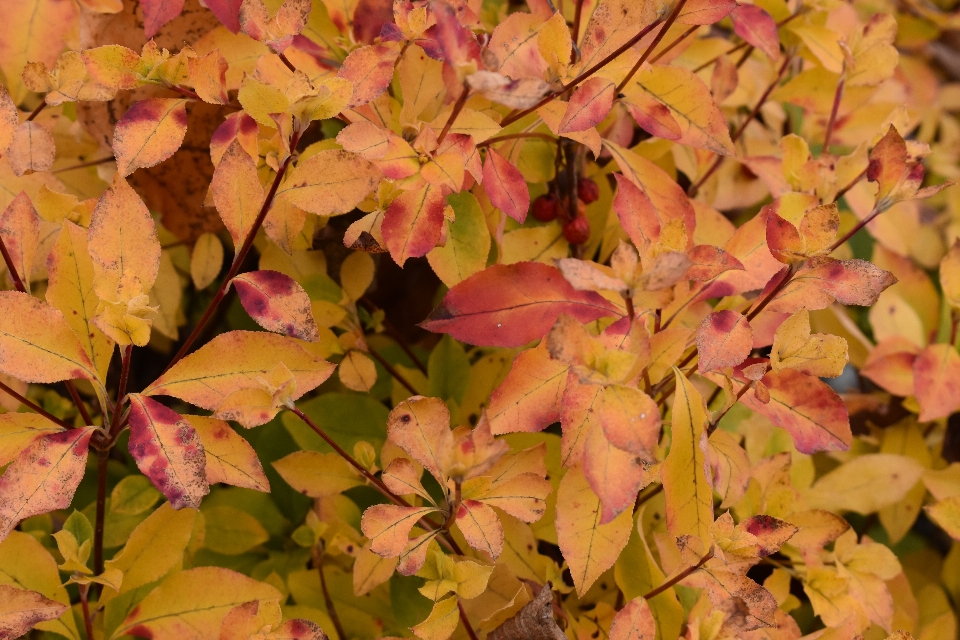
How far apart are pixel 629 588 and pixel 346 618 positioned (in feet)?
0.96

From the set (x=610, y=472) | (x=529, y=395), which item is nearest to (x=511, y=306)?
(x=529, y=395)

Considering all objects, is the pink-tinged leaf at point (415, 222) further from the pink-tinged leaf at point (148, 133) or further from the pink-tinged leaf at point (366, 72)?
the pink-tinged leaf at point (148, 133)

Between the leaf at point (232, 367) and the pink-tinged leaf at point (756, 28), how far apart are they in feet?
1.85

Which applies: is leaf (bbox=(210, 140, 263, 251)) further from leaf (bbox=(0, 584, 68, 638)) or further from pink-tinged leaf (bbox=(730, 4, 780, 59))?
pink-tinged leaf (bbox=(730, 4, 780, 59))

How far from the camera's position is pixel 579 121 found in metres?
0.65

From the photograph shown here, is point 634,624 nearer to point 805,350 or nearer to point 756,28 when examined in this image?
point 805,350

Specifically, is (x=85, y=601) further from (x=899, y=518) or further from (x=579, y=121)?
(x=899, y=518)

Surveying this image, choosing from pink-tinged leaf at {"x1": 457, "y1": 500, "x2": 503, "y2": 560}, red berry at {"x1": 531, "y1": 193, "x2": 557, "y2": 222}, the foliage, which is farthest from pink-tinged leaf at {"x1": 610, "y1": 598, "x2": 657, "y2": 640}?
red berry at {"x1": 531, "y1": 193, "x2": 557, "y2": 222}

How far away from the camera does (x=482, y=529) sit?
24.4 inches

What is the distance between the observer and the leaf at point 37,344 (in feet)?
1.98

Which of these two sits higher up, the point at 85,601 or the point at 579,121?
the point at 579,121

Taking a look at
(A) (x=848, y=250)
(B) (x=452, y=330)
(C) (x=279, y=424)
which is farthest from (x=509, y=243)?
(A) (x=848, y=250)

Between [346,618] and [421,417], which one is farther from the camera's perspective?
[346,618]

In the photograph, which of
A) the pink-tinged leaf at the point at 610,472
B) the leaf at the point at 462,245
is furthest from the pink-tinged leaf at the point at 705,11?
the pink-tinged leaf at the point at 610,472
